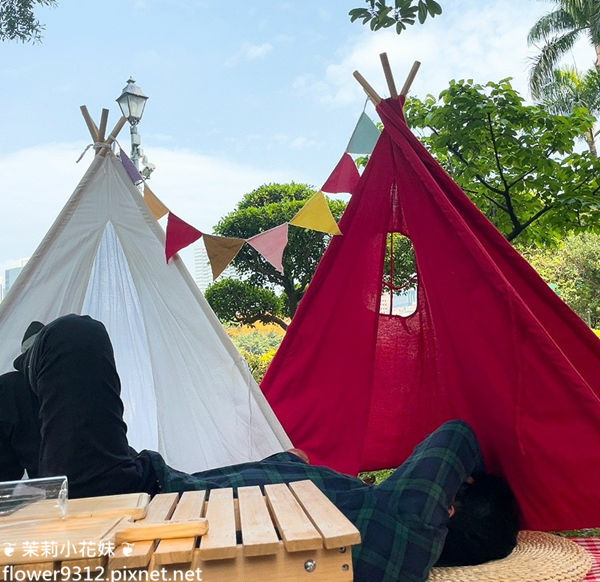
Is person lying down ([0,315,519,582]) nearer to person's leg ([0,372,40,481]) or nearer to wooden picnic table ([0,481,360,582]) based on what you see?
person's leg ([0,372,40,481])

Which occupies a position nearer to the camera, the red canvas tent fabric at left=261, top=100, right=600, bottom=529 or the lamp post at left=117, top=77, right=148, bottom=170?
the red canvas tent fabric at left=261, top=100, right=600, bottom=529

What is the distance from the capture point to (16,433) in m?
1.64

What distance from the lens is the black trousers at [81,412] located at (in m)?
1.40

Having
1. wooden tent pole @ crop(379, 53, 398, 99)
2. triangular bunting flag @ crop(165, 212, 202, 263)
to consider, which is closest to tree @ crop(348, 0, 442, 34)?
wooden tent pole @ crop(379, 53, 398, 99)

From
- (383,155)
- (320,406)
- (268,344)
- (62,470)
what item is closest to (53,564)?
(62,470)

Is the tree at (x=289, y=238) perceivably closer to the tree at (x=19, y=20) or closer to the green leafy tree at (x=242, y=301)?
the green leafy tree at (x=242, y=301)

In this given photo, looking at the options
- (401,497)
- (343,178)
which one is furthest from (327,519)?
(343,178)

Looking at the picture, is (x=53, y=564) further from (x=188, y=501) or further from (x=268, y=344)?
(x=268, y=344)

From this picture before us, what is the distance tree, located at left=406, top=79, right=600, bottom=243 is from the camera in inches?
151

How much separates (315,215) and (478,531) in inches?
56.8

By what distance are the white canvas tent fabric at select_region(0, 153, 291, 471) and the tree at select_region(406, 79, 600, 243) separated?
2069 mm

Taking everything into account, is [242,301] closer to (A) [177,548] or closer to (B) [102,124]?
(B) [102,124]

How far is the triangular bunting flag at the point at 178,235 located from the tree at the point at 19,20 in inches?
159

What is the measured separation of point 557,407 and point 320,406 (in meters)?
1.05
